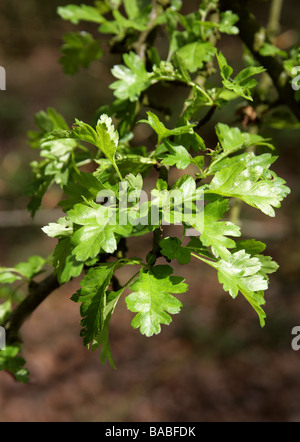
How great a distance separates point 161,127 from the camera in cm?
83

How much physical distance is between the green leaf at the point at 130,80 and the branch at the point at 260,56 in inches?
14.4

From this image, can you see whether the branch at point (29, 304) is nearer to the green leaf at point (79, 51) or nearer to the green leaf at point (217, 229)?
the green leaf at point (217, 229)

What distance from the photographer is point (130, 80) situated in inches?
41.4

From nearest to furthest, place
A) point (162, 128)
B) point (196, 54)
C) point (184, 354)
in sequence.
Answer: point (162, 128) < point (196, 54) < point (184, 354)

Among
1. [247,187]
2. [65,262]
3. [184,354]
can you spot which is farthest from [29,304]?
[184,354]

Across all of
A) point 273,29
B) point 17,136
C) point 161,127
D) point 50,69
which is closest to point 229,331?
point 273,29

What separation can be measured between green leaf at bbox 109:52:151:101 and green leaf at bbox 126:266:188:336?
46 cm

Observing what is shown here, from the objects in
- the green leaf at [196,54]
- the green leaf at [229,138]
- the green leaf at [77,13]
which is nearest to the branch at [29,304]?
the green leaf at [229,138]

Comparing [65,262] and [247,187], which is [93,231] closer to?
[65,262]

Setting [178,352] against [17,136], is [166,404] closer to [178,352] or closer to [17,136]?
[178,352]

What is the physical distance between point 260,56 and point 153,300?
80cm

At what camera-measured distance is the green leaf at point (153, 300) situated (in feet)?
2.54

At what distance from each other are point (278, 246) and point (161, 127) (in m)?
3.73

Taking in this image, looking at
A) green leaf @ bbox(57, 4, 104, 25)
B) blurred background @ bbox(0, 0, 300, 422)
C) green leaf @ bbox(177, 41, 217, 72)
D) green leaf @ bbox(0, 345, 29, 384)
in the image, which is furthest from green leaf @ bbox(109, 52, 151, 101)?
blurred background @ bbox(0, 0, 300, 422)
